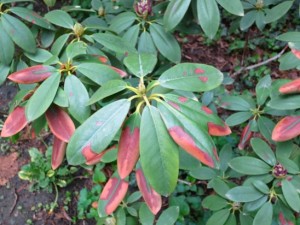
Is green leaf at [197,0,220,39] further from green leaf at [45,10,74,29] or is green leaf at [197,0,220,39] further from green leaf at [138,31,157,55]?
green leaf at [45,10,74,29]

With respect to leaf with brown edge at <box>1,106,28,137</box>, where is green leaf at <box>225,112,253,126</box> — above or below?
below

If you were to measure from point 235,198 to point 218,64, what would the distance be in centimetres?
162

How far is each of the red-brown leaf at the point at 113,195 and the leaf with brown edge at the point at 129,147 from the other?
0.23 m

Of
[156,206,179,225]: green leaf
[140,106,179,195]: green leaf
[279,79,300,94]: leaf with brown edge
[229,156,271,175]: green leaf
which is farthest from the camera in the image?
[156,206,179,225]: green leaf

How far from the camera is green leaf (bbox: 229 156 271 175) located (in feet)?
4.71

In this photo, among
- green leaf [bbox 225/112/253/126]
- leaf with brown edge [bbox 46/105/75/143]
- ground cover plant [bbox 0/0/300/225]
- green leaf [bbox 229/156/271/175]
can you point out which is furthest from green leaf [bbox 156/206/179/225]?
leaf with brown edge [bbox 46/105/75/143]

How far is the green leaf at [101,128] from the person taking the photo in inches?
36.2

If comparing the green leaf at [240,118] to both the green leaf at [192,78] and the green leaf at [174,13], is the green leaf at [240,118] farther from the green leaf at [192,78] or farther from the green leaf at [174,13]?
the green leaf at [192,78]

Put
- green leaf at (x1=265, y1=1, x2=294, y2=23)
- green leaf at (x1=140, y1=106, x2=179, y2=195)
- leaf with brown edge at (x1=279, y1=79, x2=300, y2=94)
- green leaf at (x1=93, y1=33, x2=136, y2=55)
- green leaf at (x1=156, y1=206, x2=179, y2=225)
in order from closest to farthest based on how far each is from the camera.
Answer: green leaf at (x1=140, y1=106, x2=179, y2=195), leaf with brown edge at (x1=279, y1=79, x2=300, y2=94), green leaf at (x1=93, y1=33, x2=136, y2=55), green leaf at (x1=156, y1=206, x2=179, y2=225), green leaf at (x1=265, y1=1, x2=294, y2=23)

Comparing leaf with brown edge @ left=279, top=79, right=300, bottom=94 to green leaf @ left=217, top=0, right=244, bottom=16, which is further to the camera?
green leaf @ left=217, top=0, right=244, bottom=16

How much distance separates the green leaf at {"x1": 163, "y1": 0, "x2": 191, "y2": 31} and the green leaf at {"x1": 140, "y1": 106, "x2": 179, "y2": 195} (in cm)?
58

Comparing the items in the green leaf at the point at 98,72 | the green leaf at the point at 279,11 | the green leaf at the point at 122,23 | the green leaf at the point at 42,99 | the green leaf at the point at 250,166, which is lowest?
the green leaf at the point at 250,166

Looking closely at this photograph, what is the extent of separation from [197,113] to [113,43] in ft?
1.38

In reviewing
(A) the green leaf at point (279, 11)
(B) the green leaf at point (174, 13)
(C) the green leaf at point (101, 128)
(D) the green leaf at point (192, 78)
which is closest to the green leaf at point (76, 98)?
(C) the green leaf at point (101, 128)
